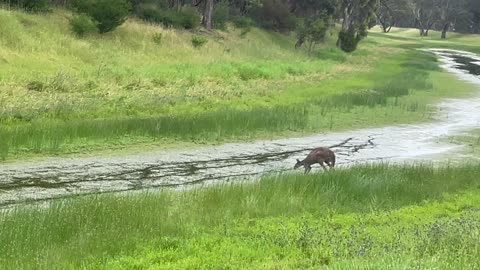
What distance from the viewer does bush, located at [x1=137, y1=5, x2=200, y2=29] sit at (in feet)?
137

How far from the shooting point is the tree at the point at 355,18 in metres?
68.2

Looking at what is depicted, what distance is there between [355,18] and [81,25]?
4940 cm

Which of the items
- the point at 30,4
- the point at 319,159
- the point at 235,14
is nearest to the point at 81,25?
the point at 30,4

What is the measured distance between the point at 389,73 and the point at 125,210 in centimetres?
4197

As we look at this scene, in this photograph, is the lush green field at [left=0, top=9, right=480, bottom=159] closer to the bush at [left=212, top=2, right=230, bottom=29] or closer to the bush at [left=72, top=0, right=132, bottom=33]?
the bush at [left=72, top=0, right=132, bottom=33]

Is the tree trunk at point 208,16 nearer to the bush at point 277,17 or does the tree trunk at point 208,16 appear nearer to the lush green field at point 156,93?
the lush green field at point 156,93

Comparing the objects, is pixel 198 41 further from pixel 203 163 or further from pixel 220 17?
pixel 203 163

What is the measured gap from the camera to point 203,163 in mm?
16688

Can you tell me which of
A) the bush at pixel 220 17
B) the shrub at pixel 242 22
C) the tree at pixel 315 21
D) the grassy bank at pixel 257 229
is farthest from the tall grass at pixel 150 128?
the tree at pixel 315 21

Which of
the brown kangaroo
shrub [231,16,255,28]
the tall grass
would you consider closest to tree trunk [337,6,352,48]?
shrub [231,16,255,28]

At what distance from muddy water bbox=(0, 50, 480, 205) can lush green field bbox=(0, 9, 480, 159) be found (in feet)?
3.74

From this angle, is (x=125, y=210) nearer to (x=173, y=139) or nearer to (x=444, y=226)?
(x=444, y=226)

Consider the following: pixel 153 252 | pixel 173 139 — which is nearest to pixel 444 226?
pixel 153 252

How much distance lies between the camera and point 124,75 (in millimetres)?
26719
